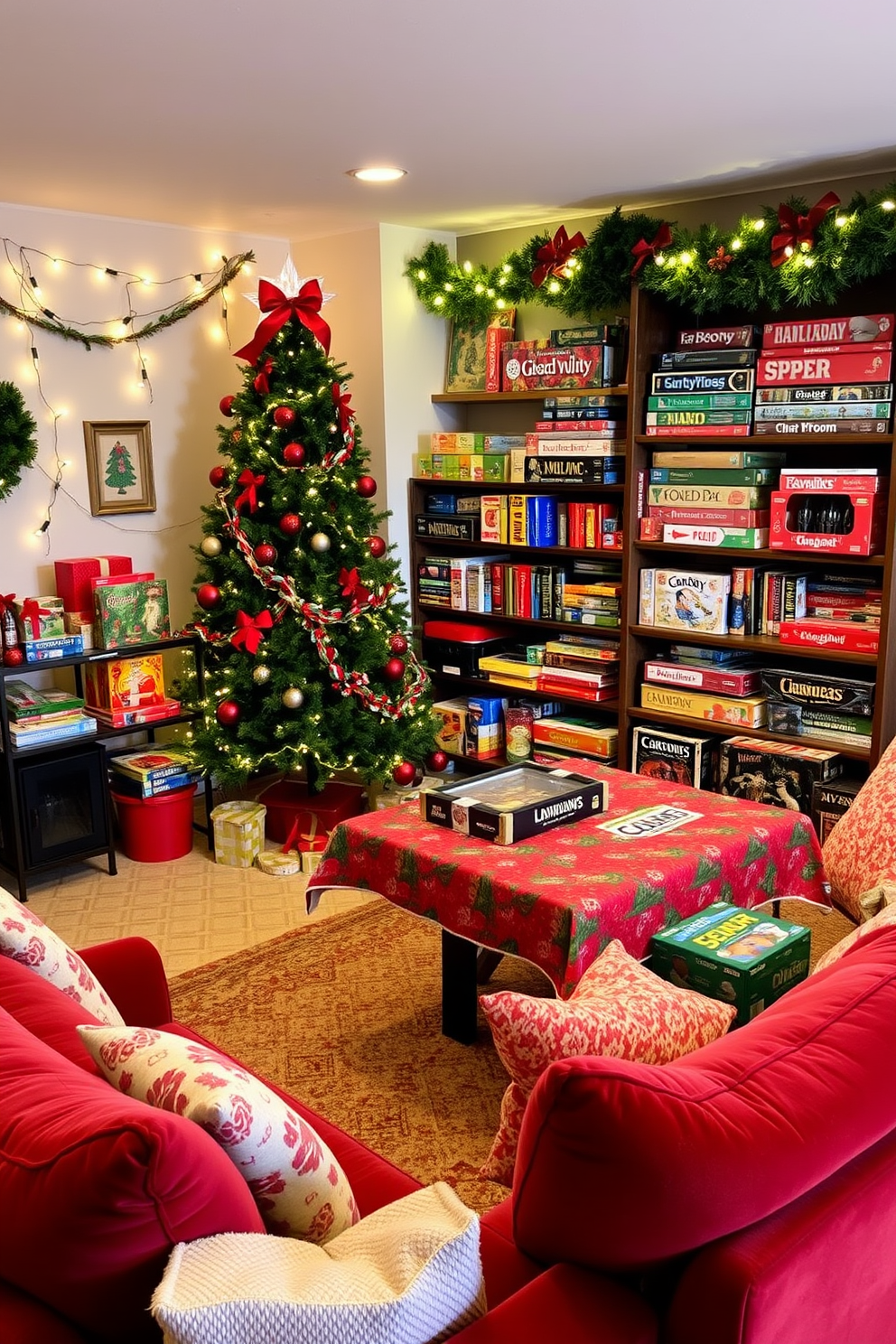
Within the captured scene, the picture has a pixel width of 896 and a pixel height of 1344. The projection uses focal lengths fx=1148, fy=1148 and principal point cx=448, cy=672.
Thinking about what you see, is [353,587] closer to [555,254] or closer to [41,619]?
[41,619]

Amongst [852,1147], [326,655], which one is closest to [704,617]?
[326,655]

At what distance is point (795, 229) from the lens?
3.73 meters

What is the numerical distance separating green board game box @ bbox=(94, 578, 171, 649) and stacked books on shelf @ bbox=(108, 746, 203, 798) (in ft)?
1.52

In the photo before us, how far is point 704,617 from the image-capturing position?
14.2 feet

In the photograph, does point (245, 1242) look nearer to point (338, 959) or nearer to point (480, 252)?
point (338, 959)

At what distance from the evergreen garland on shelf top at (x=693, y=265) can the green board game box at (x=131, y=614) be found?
1760 millimetres

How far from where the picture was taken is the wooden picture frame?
4.62 metres

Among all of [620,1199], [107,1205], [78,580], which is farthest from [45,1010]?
[78,580]

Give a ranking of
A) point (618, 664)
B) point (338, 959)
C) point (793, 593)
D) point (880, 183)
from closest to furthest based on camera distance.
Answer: point (338, 959), point (880, 183), point (793, 593), point (618, 664)

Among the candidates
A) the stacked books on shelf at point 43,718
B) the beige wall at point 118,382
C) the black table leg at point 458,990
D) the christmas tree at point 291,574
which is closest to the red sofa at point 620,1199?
the black table leg at point 458,990

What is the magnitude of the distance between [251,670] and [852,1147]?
3268 mm

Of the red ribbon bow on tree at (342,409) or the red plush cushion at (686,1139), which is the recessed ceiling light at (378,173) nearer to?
the red ribbon bow on tree at (342,409)

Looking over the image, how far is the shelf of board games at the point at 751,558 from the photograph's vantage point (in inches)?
151

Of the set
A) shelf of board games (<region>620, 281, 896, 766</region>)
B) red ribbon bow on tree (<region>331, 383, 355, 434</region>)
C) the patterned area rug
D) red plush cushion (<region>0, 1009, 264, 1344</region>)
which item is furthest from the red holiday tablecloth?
red ribbon bow on tree (<region>331, 383, 355, 434</region>)
